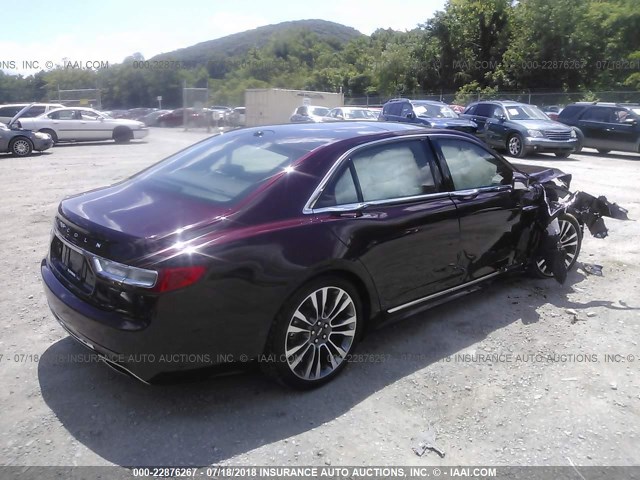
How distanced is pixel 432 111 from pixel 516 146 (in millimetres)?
3066

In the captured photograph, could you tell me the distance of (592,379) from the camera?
3635mm

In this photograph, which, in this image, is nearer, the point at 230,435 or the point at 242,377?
the point at 230,435

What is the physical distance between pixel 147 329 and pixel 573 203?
14.5 feet

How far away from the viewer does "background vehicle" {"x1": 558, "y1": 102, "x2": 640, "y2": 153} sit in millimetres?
16344

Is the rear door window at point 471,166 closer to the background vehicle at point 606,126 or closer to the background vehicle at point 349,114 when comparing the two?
the background vehicle at point 606,126

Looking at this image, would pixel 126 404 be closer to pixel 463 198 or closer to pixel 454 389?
pixel 454 389

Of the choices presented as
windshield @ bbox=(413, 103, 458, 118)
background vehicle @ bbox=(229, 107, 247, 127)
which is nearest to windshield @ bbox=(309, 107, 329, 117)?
windshield @ bbox=(413, 103, 458, 118)

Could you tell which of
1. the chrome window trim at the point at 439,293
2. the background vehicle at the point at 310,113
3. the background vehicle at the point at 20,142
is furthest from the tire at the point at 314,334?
the background vehicle at the point at 310,113

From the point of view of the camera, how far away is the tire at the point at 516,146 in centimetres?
1541

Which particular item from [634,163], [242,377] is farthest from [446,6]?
[242,377]

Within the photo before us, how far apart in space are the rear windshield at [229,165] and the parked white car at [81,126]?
1810 cm

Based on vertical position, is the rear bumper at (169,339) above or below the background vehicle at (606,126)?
below

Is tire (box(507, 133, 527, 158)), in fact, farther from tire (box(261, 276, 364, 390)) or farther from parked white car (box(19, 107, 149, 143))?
parked white car (box(19, 107, 149, 143))

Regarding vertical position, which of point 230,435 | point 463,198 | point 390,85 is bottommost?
point 230,435
